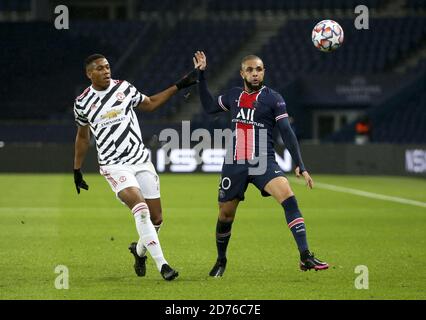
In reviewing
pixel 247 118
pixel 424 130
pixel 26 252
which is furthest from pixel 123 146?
pixel 424 130

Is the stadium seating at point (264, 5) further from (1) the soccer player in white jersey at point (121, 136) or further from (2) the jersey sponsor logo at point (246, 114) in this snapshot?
(1) the soccer player in white jersey at point (121, 136)

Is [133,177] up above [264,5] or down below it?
below

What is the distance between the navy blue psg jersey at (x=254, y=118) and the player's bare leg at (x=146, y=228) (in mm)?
1092

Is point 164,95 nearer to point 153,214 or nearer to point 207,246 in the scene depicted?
point 153,214

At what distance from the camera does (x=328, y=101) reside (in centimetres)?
3625

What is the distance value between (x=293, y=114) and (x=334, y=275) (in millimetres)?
25375

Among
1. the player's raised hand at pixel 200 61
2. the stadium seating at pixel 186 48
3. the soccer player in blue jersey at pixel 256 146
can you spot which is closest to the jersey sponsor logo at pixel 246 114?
the soccer player in blue jersey at pixel 256 146

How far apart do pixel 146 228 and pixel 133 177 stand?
54 centimetres

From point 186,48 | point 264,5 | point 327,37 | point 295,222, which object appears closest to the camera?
point 295,222

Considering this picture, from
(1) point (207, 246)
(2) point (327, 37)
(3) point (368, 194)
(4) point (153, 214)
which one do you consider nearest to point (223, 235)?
(4) point (153, 214)

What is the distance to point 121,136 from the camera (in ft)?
34.5

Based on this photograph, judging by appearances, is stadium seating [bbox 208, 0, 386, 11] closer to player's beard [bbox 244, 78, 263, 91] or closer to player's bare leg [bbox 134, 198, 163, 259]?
player's beard [bbox 244, 78, 263, 91]

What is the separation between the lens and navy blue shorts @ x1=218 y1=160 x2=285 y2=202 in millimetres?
10594

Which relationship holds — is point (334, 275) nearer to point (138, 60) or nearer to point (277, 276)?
point (277, 276)
